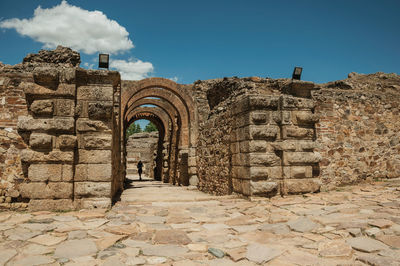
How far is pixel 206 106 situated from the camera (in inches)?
564

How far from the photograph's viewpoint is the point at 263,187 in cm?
607

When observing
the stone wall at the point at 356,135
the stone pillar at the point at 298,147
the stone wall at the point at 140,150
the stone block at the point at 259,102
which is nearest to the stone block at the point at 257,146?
the stone pillar at the point at 298,147

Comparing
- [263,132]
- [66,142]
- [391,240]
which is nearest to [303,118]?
[263,132]

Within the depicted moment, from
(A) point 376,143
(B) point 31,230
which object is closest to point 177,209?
(B) point 31,230

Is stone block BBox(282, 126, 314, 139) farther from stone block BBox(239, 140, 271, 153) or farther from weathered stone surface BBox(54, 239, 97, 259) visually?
weathered stone surface BBox(54, 239, 97, 259)

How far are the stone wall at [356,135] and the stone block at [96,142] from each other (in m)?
4.95

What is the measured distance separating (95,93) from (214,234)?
11.4ft

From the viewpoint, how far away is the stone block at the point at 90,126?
5430mm

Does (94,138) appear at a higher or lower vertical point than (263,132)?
lower

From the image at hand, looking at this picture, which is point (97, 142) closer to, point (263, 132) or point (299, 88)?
point (263, 132)

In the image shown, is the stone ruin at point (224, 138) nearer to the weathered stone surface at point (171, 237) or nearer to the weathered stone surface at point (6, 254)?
the weathered stone surface at point (171, 237)

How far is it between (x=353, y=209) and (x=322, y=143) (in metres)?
2.65

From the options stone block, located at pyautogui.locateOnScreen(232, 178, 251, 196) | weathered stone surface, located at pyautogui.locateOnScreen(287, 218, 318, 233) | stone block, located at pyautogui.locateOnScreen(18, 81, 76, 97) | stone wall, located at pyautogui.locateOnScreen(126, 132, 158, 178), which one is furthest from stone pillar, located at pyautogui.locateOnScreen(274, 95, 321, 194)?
stone wall, located at pyautogui.locateOnScreen(126, 132, 158, 178)

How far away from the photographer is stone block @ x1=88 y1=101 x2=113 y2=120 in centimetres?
547
